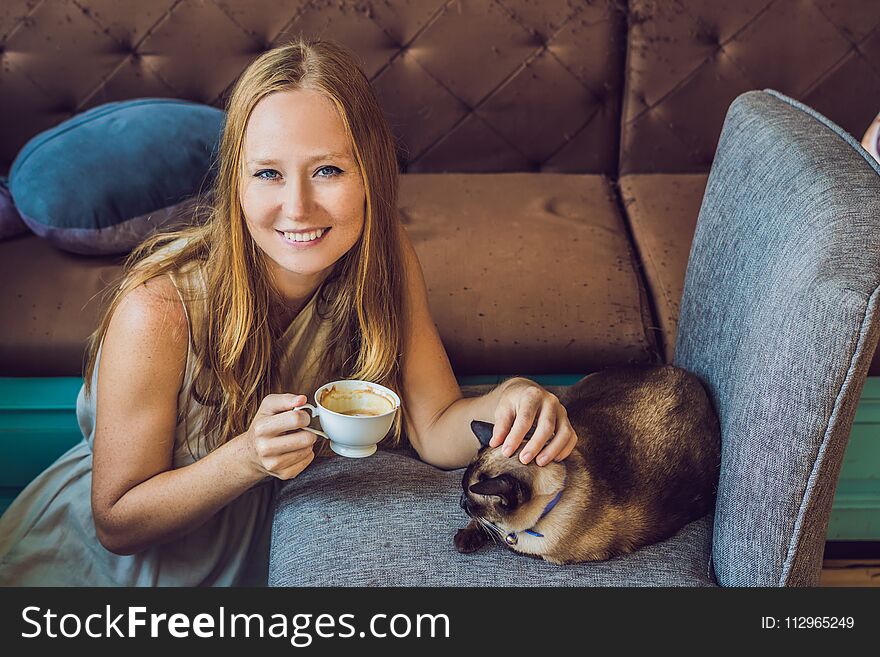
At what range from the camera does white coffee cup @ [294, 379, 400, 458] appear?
40.7 inches

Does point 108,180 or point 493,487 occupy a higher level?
point 108,180

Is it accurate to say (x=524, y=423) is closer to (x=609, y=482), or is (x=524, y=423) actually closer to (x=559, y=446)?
(x=559, y=446)

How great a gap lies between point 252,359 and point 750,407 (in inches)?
26.6

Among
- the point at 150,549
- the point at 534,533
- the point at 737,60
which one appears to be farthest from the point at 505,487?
the point at 737,60

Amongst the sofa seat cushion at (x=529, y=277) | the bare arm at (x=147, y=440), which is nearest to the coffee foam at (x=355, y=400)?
the bare arm at (x=147, y=440)

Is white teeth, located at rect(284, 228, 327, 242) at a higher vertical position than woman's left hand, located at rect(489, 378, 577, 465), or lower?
higher

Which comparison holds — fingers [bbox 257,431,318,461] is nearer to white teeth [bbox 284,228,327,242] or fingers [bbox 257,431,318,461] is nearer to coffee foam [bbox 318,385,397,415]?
coffee foam [bbox 318,385,397,415]

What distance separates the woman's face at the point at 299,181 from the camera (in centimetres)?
110

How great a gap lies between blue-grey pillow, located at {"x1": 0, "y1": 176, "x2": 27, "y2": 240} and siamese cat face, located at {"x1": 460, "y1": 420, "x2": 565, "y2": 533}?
48.1 inches

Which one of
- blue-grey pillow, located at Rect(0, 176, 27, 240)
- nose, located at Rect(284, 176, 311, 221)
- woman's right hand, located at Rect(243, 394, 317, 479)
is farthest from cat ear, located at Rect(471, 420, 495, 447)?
blue-grey pillow, located at Rect(0, 176, 27, 240)

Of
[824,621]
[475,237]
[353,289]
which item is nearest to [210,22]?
[475,237]

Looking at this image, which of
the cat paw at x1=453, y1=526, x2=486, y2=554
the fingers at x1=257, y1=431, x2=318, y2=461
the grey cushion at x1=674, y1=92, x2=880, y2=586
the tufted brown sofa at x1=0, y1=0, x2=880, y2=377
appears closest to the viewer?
the grey cushion at x1=674, y1=92, x2=880, y2=586

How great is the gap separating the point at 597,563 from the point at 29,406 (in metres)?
1.11

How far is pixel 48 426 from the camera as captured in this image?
5.47 feet
